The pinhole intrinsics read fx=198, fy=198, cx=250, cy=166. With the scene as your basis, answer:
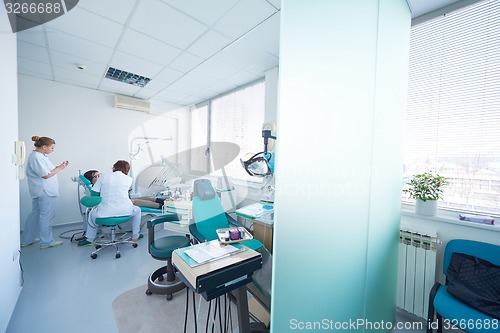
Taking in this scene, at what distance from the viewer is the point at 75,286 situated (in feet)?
7.02

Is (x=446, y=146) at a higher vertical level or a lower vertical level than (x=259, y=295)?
higher

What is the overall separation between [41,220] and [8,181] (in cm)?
186

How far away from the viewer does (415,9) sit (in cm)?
180

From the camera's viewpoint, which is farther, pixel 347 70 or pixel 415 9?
pixel 415 9

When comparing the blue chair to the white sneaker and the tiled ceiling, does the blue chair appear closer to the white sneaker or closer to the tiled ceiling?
the tiled ceiling

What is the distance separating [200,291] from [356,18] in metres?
1.42

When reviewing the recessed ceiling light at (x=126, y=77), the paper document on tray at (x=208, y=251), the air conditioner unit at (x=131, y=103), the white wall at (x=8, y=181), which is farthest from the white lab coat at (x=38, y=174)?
the paper document on tray at (x=208, y=251)

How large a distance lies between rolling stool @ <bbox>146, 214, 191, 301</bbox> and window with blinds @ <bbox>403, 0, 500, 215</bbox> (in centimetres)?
248

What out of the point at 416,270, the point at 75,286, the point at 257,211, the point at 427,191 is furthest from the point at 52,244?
the point at 427,191

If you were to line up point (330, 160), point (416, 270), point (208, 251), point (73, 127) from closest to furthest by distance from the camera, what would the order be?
1. point (330, 160)
2. point (208, 251)
3. point (416, 270)
4. point (73, 127)

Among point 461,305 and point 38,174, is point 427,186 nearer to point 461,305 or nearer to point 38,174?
point 461,305

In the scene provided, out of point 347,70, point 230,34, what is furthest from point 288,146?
point 230,34

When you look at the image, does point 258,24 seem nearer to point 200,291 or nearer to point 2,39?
point 2,39

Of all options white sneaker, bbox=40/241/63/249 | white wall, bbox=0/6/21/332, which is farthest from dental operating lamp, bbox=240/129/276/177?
white sneaker, bbox=40/241/63/249
